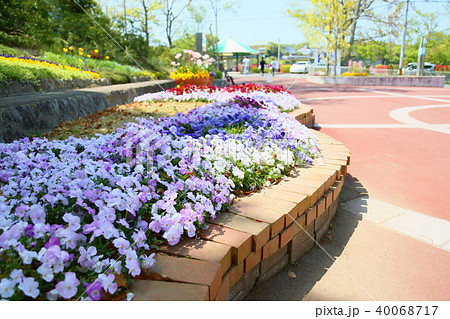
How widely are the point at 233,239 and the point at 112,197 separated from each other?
0.63m

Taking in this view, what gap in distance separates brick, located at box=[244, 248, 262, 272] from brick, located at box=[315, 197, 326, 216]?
2.37 feet

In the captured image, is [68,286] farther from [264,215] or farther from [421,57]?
[421,57]

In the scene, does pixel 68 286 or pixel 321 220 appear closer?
pixel 68 286

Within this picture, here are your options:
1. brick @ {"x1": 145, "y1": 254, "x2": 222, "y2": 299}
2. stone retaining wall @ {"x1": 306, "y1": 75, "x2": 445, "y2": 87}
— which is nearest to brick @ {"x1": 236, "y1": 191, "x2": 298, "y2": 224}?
brick @ {"x1": 145, "y1": 254, "x2": 222, "y2": 299}

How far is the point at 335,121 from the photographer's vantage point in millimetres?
7516

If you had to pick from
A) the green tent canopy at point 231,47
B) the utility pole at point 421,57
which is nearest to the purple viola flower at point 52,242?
Answer: the utility pole at point 421,57

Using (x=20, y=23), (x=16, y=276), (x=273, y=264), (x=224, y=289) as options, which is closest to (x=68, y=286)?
(x=16, y=276)

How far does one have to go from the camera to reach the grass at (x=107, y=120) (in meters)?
3.60

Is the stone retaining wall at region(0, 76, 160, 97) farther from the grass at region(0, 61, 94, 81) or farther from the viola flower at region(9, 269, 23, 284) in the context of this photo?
the viola flower at region(9, 269, 23, 284)

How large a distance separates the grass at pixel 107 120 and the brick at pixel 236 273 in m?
2.32

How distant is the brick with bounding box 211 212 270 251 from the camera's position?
1.75 meters

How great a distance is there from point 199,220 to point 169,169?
471 mm

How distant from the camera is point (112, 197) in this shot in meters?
1.67

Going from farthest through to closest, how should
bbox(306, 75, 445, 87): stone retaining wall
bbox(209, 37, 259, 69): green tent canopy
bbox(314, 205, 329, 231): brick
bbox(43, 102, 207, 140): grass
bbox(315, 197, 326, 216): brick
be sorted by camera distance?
1. bbox(209, 37, 259, 69): green tent canopy
2. bbox(306, 75, 445, 87): stone retaining wall
3. bbox(43, 102, 207, 140): grass
4. bbox(314, 205, 329, 231): brick
5. bbox(315, 197, 326, 216): brick
